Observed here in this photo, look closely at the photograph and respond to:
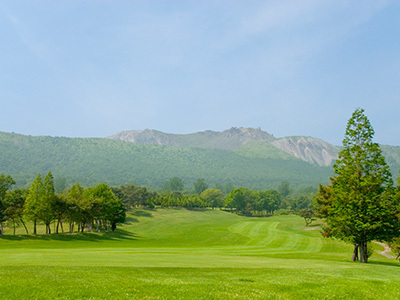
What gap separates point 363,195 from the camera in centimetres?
3984

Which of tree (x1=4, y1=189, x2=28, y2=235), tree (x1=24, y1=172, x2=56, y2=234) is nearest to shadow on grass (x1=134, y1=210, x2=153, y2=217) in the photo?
tree (x1=4, y1=189, x2=28, y2=235)

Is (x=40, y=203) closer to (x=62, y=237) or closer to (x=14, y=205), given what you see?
(x=62, y=237)

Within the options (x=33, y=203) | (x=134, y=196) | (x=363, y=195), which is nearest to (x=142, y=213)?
(x=134, y=196)

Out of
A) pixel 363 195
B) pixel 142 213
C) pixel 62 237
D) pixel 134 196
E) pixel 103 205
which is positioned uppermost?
pixel 363 195

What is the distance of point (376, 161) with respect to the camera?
1612 inches

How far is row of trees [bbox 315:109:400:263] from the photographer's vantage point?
129 ft

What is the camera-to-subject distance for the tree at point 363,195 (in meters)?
39.2

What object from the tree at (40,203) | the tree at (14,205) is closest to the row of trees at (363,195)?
the tree at (40,203)

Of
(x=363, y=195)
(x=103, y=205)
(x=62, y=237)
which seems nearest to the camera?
(x=363, y=195)

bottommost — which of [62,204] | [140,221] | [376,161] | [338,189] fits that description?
[140,221]

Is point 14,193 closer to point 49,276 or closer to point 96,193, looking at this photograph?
point 96,193

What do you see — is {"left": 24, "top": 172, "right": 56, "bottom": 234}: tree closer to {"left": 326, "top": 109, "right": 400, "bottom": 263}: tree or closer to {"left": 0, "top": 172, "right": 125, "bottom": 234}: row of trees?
{"left": 0, "top": 172, "right": 125, "bottom": 234}: row of trees

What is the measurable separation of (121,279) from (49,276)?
448 cm

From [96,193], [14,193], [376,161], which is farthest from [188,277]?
[96,193]
